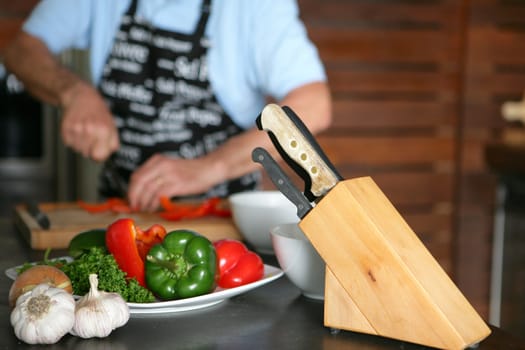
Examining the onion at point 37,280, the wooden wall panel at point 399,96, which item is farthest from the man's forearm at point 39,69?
the wooden wall panel at point 399,96

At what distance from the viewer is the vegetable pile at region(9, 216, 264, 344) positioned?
94 centimetres

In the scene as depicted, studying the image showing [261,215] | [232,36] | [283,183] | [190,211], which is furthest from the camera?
[232,36]

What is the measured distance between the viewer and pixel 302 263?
3.76 feet

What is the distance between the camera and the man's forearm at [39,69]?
2.19 m

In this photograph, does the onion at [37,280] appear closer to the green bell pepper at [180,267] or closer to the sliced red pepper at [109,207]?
the green bell pepper at [180,267]

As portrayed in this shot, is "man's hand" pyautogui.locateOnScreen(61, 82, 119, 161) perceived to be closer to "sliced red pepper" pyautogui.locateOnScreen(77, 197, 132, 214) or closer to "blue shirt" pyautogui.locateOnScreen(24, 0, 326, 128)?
"sliced red pepper" pyautogui.locateOnScreen(77, 197, 132, 214)

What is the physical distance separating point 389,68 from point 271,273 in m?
2.89

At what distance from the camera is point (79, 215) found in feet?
6.14

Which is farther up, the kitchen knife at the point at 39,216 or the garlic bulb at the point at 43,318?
the garlic bulb at the point at 43,318

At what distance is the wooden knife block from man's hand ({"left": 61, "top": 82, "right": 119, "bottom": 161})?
3.29 ft

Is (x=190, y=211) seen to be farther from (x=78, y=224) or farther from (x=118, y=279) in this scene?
(x=118, y=279)

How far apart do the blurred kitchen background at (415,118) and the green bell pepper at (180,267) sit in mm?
2745

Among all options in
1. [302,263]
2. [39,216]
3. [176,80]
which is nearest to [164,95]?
[176,80]

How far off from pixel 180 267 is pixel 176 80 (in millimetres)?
1147
